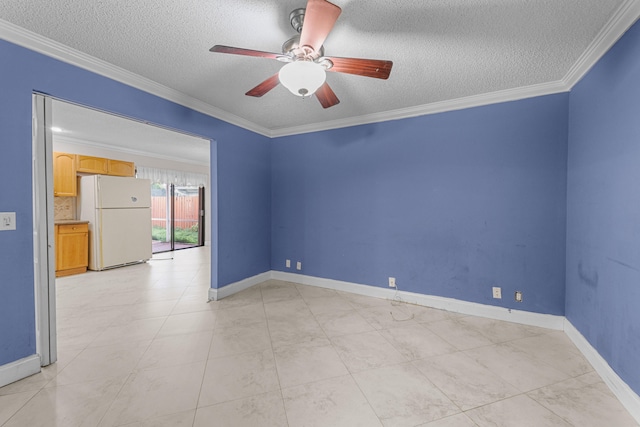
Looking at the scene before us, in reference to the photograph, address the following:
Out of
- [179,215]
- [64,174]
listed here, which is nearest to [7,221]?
[64,174]

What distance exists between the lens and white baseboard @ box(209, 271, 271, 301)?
10.8 ft

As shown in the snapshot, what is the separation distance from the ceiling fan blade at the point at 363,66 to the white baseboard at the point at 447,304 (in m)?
Answer: 2.55

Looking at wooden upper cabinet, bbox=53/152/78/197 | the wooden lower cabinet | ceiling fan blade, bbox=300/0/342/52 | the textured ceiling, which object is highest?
the textured ceiling

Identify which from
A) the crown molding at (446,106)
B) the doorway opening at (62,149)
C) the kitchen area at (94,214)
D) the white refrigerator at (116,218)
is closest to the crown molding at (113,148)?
the doorway opening at (62,149)

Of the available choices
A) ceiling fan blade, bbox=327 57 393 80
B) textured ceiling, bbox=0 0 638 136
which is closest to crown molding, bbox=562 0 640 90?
textured ceiling, bbox=0 0 638 136

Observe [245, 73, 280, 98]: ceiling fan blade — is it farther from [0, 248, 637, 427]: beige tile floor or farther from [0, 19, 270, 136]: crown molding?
[0, 248, 637, 427]: beige tile floor

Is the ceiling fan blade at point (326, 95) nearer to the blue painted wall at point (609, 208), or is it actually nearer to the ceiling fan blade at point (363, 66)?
the ceiling fan blade at point (363, 66)

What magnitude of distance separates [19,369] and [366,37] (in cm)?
331

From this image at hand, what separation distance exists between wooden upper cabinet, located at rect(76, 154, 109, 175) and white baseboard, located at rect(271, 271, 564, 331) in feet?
13.2

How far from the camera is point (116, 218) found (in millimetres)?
4859

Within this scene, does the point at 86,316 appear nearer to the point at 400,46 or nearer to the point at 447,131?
the point at 400,46

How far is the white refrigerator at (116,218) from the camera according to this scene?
463cm

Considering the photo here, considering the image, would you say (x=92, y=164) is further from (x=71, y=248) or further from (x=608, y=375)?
(x=608, y=375)

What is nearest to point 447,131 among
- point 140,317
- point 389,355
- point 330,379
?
point 389,355
